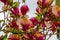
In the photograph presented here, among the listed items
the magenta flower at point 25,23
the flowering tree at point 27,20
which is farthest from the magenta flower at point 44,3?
the magenta flower at point 25,23

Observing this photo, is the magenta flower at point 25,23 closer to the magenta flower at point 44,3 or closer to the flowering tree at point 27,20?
the flowering tree at point 27,20

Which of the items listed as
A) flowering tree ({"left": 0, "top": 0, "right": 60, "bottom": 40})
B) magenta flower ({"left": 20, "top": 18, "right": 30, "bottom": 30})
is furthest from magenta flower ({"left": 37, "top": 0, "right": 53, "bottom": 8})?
magenta flower ({"left": 20, "top": 18, "right": 30, "bottom": 30})

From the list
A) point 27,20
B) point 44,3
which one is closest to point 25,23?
point 27,20

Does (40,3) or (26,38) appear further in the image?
(40,3)

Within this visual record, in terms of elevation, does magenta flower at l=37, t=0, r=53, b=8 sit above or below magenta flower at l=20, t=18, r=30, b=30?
above

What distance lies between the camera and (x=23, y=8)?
67 centimetres

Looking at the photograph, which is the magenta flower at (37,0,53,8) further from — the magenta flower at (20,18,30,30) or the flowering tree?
the magenta flower at (20,18,30,30)

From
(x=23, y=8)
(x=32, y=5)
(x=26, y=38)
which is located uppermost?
(x=32, y=5)

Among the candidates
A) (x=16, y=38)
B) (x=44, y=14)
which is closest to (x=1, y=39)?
(x=16, y=38)

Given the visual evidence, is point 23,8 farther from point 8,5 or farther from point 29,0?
point 29,0

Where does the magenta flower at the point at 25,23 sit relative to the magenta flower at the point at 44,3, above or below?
below

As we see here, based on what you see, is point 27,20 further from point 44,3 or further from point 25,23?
point 44,3

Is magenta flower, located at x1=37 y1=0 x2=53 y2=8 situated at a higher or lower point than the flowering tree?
higher

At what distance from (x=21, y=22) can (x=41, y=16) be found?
0.35ft
